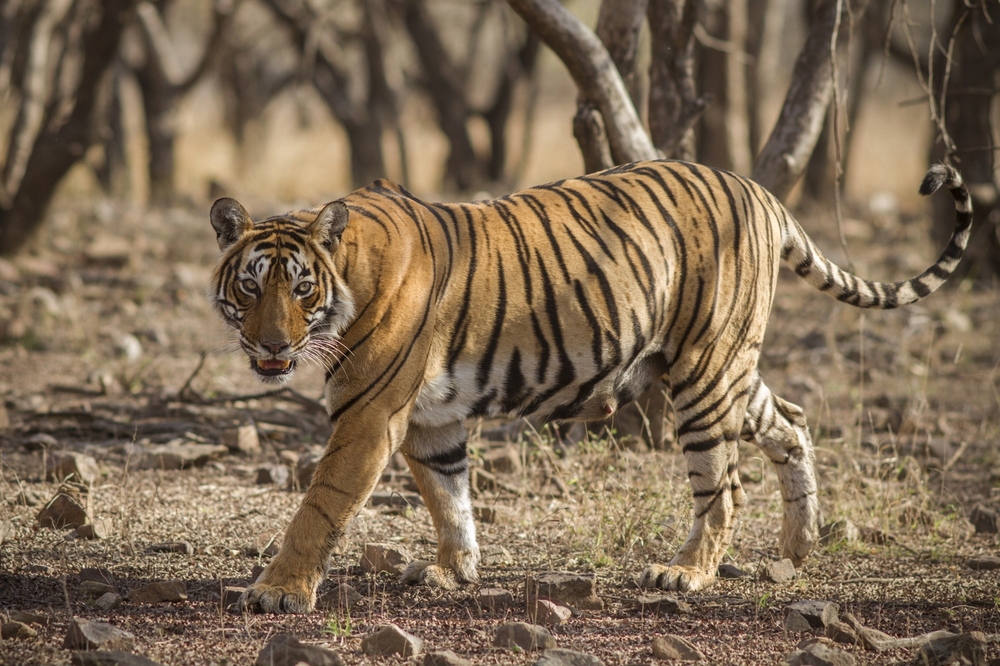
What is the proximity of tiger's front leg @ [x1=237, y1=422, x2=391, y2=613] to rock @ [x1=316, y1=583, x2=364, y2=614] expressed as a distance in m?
0.10

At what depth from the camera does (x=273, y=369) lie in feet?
11.3

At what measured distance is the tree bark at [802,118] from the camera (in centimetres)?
536

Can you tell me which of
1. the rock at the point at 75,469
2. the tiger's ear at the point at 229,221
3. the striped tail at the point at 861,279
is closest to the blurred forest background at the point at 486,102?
the striped tail at the point at 861,279

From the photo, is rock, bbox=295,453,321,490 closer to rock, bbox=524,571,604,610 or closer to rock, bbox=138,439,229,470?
rock, bbox=138,439,229,470

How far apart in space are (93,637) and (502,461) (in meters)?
2.39

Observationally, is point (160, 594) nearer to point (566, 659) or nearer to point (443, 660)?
point (443, 660)

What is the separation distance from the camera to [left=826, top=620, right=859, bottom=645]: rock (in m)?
3.39

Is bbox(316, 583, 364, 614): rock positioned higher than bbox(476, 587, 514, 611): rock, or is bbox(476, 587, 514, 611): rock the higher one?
bbox(476, 587, 514, 611): rock

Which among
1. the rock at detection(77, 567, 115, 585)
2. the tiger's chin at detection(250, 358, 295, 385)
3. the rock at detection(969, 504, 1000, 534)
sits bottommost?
the rock at detection(77, 567, 115, 585)

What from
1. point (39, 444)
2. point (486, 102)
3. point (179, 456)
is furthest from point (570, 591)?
point (486, 102)

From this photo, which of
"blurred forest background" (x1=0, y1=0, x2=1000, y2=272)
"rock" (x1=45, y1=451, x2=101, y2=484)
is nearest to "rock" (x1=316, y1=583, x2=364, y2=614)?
"rock" (x1=45, y1=451, x2=101, y2=484)

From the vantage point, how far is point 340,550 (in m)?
4.25

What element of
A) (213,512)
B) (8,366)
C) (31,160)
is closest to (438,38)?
(31,160)

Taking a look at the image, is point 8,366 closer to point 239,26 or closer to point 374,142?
point 374,142
